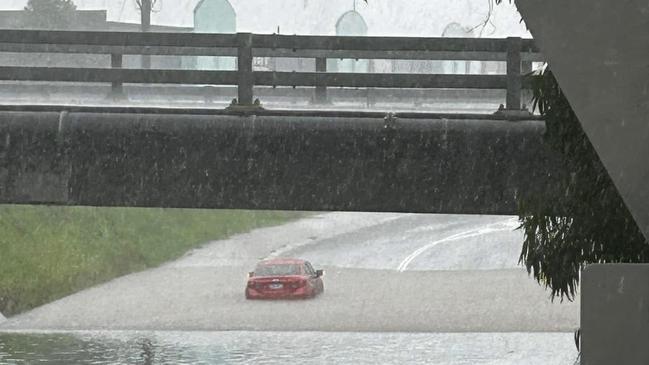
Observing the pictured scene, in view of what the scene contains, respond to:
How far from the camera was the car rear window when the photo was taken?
41.9 meters

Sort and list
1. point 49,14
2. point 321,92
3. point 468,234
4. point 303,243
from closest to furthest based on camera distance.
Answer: point 321,92 < point 303,243 < point 468,234 < point 49,14

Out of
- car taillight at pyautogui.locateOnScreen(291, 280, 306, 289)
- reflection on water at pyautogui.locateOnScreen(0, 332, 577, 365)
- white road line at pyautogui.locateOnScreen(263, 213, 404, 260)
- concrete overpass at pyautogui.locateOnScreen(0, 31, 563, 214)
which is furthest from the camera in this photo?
white road line at pyautogui.locateOnScreen(263, 213, 404, 260)

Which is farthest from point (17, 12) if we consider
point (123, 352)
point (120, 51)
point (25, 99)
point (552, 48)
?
point (552, 48)

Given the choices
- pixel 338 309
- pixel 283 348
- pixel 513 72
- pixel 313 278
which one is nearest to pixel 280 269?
pixel 313 278

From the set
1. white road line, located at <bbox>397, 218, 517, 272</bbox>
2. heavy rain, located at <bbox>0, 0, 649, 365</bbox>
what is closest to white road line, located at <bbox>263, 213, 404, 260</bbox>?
white road line, located at <bbox>397, 218, 517, 272</bbox>

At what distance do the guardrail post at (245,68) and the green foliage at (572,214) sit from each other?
2780 millimetres

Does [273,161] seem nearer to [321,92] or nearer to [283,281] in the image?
[321,92]

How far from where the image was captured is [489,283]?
1874 inches

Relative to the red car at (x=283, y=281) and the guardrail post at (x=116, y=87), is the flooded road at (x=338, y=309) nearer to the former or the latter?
the red car at (x=283, y=281)

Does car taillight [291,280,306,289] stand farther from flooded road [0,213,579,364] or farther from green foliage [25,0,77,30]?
green foliage [25,0,77,30]

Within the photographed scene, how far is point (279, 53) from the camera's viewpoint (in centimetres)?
1491

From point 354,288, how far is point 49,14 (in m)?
18.6

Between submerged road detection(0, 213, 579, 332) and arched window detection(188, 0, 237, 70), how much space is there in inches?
319

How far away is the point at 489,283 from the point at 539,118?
33906 mm
